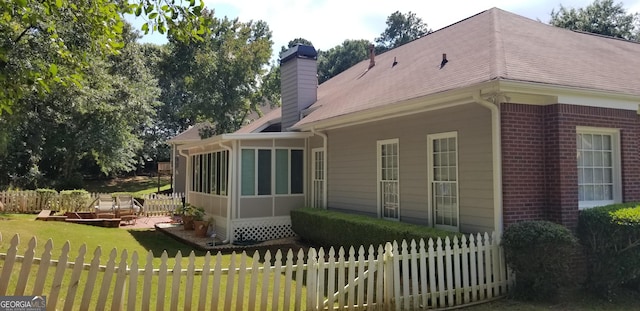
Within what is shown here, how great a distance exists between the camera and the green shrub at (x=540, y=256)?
6.68 metres

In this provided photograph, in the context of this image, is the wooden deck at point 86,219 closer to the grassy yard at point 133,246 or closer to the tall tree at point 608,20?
the grassy yard at point 133,246

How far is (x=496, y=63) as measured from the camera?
807 cm

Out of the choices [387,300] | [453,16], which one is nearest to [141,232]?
[387,300]

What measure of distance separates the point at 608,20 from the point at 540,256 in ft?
91.2

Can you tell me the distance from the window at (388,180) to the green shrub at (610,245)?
3.73 m

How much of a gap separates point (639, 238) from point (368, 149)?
5.75 m

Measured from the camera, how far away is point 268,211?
528 inches

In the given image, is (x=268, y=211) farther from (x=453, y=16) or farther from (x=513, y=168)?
(x=453, y=16)

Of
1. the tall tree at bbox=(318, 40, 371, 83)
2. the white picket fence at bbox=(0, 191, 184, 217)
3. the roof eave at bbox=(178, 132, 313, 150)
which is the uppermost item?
the tall tree at bbox=(318, 40, 371, 83)

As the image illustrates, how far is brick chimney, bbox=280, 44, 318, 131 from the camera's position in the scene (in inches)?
617

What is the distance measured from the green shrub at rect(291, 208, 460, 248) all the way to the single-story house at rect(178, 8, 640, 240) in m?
0.58

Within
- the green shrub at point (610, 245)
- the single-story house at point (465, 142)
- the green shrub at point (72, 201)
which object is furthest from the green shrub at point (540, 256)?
the green shrub at point (72, 201)

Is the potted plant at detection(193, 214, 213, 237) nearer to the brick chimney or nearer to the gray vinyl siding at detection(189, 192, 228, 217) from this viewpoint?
the gray vinyl siding at detection(189, 192, 228, 217)

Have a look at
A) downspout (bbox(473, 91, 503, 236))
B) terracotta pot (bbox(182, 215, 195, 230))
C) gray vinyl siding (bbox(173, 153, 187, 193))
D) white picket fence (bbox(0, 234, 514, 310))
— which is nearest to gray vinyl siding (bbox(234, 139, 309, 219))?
terracotta pot (bbox(182, 215, 195, 230))
